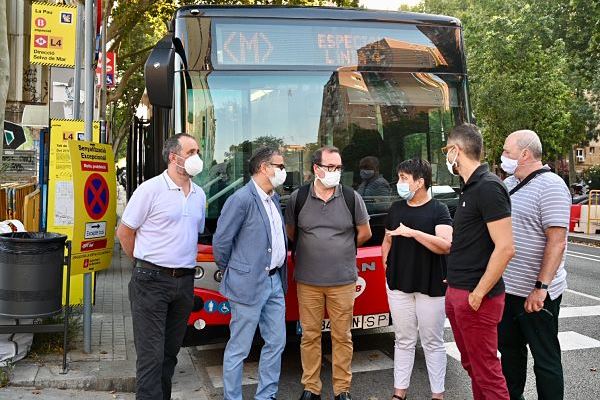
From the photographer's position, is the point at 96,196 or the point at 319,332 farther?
the point at 96,196

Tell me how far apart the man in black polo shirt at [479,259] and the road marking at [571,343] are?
2601 millimetres

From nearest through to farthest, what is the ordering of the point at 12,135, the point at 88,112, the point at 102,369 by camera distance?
1. the point at 102,369
2. the point at 88,112
3. the point at 12,135

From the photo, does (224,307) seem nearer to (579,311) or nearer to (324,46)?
(324,46)

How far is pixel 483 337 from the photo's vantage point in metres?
3.94

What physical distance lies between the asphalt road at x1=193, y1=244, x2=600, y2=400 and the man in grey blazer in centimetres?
74

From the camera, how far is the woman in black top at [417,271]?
15.8 ft

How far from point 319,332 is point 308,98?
1.98m

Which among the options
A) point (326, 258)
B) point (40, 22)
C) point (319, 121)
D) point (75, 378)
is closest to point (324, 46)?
point (319, 121)

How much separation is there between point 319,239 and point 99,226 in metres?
2.20

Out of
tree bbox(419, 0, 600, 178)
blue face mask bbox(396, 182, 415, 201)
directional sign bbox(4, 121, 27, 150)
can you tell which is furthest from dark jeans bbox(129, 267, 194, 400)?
tree bbox(419, 0, 600, 178)

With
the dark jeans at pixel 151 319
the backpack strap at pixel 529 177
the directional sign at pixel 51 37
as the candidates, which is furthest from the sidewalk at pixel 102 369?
the directional sign at pixel 51 37

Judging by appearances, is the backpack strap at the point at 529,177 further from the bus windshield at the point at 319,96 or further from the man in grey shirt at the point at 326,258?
the bus windshield at the point at 319,96

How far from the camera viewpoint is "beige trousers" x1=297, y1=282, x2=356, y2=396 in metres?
5.08

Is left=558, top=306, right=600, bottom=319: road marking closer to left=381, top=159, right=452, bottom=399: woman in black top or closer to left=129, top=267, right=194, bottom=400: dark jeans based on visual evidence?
left=381, top=159, right=452, bottom=399: woman in black top
